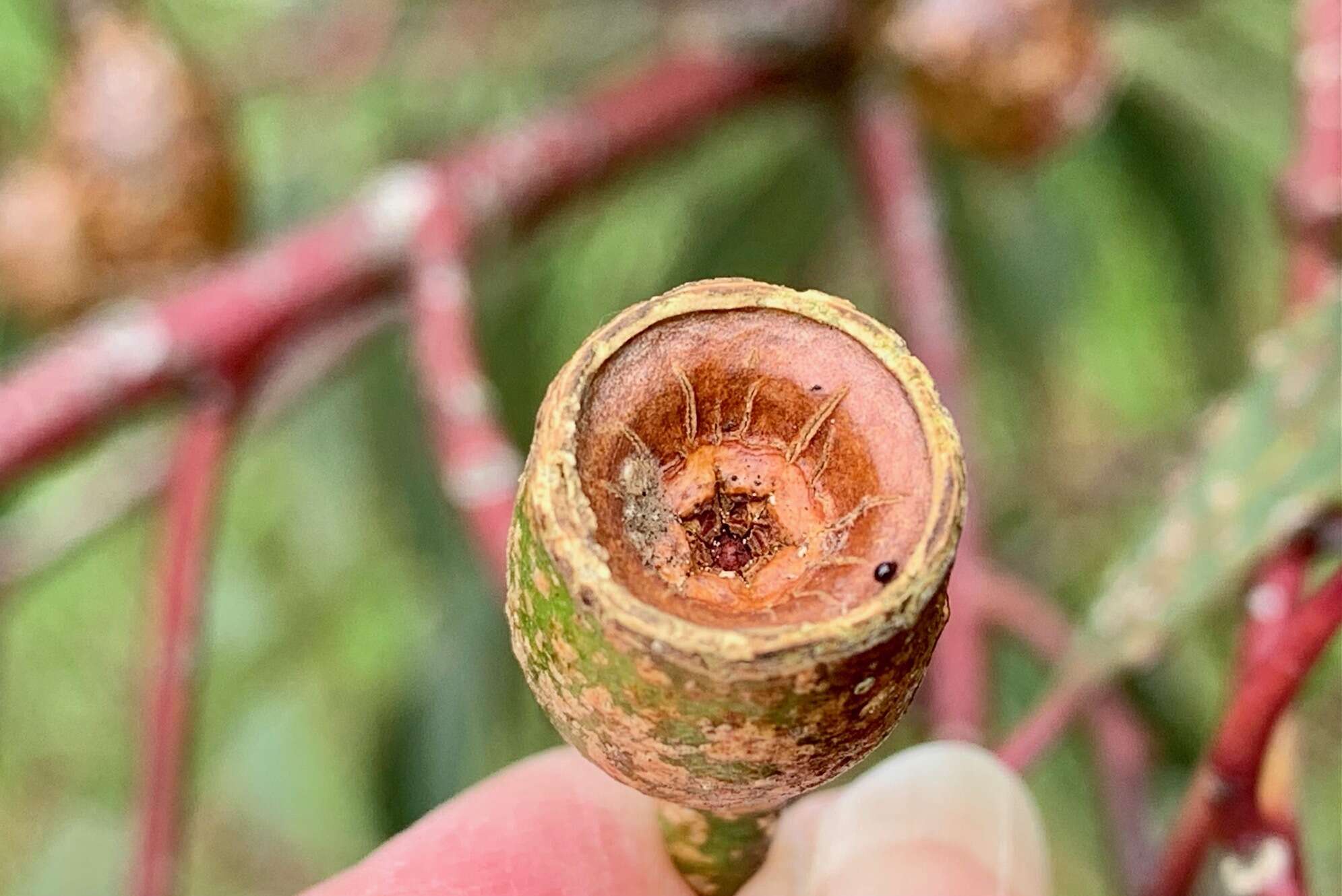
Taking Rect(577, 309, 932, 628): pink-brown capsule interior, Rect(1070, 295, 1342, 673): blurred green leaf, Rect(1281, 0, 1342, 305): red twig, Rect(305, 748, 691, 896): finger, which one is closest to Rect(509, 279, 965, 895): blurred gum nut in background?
Rect(577, 309, 932, 628): pink-brown capsule interior

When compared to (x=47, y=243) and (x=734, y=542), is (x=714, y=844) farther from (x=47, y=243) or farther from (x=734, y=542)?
(x=47, y=243)

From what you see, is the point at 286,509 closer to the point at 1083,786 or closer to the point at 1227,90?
the point at 1083,786

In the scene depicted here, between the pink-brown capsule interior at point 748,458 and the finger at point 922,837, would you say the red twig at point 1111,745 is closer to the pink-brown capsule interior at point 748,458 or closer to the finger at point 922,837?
the finger at point 922,837

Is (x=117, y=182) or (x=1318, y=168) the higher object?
(x=117, y=182)

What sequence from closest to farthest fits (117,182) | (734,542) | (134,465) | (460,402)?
1. (734,542)
2. (460,402)
3. (117,182)
4. (134,465)

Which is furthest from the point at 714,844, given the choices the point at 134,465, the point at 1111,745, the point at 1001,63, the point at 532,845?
the point at 134,465

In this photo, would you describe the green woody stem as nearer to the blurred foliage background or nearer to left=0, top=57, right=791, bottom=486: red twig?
left=0, top=57, right=791, bottom=486: red twig
